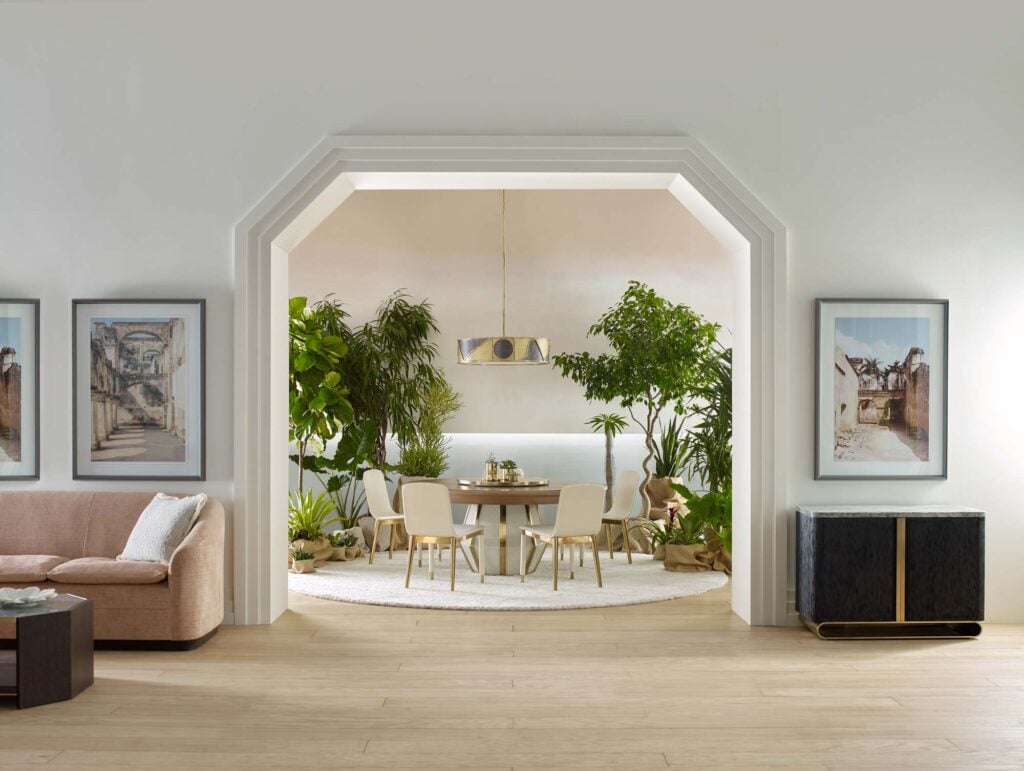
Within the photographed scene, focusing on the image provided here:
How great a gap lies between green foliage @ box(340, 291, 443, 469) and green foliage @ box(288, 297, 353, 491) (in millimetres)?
808

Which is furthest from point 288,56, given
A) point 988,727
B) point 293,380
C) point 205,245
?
point 988,727

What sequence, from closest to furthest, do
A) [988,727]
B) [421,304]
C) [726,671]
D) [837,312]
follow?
[988,727] → [726,671] → [837,312] → [421,304]

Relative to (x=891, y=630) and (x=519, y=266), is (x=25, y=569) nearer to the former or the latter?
(x=891, y=630)

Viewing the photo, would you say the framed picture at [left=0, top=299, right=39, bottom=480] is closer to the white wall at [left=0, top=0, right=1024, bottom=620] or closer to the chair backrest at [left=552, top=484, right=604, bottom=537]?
the white wall at [left=0, top=0, right=1024, bottom=620]

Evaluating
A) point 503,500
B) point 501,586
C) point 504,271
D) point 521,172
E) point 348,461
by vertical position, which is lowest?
point 501,586

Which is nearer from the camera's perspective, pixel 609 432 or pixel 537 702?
pixel 537 702

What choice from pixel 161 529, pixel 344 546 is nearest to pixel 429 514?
pixel 344 546

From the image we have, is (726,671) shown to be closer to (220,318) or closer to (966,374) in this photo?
(966,374)

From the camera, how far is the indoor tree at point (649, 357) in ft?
29.9

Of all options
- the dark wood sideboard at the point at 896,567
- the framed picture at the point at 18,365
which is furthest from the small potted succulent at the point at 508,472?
→ the framed picture at the point at 18,365

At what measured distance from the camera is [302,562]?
26.9 ft

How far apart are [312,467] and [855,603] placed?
5313 mm

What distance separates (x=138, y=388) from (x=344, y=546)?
Result: 3.14 meters

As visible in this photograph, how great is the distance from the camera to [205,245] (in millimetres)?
6297
